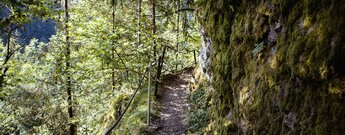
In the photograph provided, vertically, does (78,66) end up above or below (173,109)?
above

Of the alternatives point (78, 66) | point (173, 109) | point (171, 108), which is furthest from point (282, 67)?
point (78, 66)

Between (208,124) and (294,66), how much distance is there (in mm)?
3930

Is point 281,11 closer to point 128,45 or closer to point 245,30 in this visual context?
point 245,30

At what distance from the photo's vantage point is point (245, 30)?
4406mm

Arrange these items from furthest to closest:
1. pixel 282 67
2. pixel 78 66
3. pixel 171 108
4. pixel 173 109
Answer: pixel 78 66, pixel 171 108, pixel 173 109, pixel 282 67

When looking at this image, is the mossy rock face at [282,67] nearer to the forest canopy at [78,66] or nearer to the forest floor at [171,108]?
the forest floor at [171,108]

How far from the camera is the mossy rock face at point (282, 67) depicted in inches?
100

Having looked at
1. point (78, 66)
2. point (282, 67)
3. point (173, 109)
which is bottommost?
point (173, 109)

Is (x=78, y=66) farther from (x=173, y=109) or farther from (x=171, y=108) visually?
(x=173, y=109)

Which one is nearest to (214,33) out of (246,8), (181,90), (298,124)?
(246,8)

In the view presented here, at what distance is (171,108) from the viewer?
9922 mm

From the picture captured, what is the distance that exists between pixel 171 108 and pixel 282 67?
6903 millimetres

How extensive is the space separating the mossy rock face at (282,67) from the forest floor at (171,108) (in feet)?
10.4

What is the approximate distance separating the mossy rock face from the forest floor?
10.4 ft
